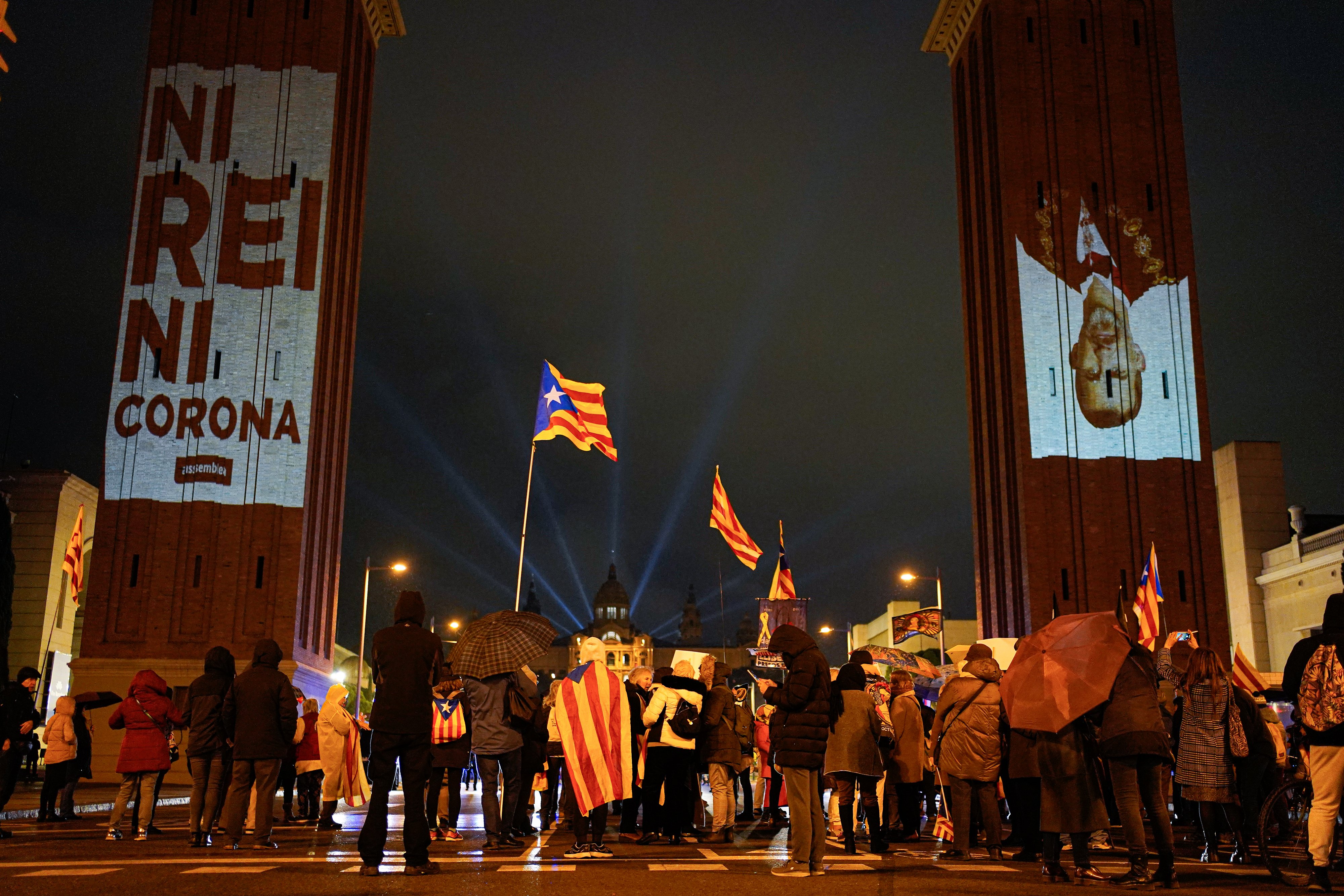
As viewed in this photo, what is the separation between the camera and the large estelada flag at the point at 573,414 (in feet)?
66.7

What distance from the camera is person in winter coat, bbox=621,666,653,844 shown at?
12758 millimetres

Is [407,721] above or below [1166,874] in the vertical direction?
above

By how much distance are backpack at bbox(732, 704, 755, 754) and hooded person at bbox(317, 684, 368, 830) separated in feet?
14.8

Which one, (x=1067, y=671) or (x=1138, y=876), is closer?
(x=1138, y=876)

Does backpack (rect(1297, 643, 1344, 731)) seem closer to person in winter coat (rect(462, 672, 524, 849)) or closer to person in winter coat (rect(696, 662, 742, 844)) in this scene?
person in winter coat (rect(696, 662, 742, 844))

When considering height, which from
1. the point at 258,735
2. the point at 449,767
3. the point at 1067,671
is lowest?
the point at 449,767

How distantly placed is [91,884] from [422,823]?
2271mm

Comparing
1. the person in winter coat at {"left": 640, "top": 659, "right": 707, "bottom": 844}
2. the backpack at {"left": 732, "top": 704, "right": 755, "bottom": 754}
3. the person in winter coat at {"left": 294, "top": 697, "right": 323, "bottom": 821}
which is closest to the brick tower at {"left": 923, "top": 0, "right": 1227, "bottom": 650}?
the backpack at {"left": 732, "top": 704, "right": 755, "bottom": 754}

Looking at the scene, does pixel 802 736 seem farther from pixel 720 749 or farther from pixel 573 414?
pixel 573 414

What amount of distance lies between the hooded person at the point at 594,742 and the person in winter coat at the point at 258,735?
2.70 m

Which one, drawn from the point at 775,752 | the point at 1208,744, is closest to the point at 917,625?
the point at 1208,744

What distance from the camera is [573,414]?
20688 millimetres

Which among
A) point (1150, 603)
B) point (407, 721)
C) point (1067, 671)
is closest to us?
point (1067, 671)

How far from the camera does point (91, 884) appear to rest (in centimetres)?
860
